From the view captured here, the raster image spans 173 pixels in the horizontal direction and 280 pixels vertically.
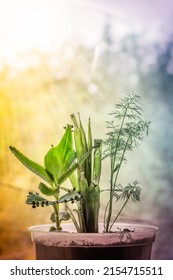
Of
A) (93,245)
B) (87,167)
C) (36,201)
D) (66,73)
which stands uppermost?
(66,73)

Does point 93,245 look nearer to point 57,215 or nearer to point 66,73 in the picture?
point 57,215

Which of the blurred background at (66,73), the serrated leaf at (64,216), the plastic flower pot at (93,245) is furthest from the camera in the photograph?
the blurred background at (66,73)

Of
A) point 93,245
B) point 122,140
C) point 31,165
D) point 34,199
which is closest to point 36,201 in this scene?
point 34,199

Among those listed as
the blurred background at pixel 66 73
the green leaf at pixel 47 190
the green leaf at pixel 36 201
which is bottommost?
the green leaf at pixel 36 201

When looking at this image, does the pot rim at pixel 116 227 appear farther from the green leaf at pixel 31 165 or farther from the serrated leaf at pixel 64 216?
the green leaf at pixel 31 165

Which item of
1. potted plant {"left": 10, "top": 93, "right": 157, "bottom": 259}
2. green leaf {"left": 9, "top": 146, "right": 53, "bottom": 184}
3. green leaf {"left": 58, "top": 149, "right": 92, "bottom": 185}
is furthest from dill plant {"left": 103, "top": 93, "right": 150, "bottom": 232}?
green leaf {"left": 9, "top": 146, "right": 53, "bottom": 184}

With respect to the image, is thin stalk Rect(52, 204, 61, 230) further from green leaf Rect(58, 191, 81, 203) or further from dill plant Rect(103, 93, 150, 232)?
dill plant Rect(103, 93, 150, 232)

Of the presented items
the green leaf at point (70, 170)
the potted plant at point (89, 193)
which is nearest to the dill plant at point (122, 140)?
the potted plant at point (89, 193)
